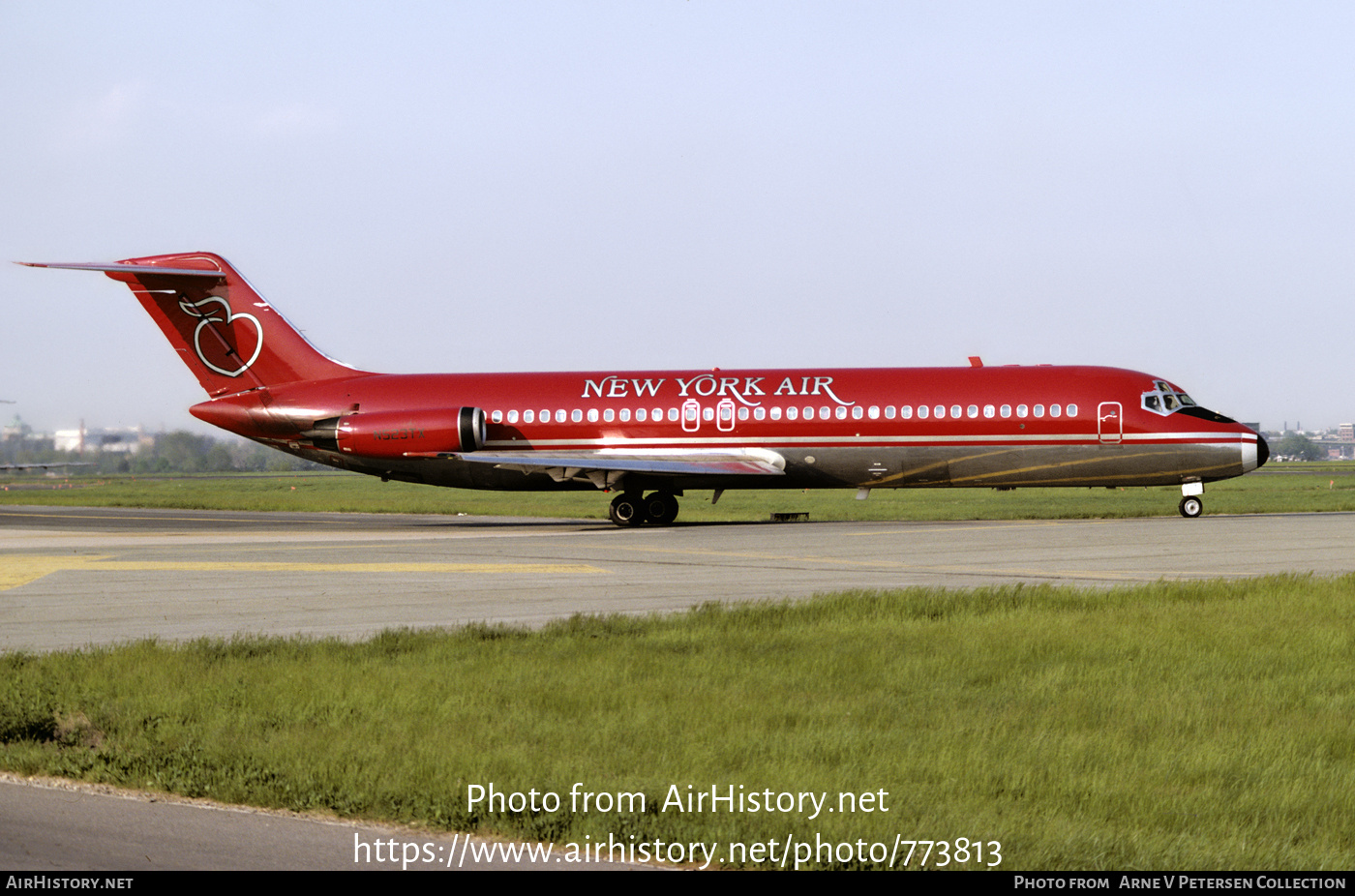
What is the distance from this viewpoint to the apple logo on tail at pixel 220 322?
119ft

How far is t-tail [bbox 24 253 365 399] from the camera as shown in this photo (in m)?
36.1

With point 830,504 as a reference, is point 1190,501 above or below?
above

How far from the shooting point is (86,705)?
9789 millimetres

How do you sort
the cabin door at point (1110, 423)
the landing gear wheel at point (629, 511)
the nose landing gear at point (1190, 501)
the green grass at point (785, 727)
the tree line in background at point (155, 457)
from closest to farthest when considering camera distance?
the green grass at point (785, 727), the cabin door at point (1110, 423), the nose landing gear at point (1190, 501), the landing gear wheel at point (629, 511), the tree line in background at point (155, 457)

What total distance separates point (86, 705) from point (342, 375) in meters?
27.7

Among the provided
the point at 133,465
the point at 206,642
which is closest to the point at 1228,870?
the point at 206,642

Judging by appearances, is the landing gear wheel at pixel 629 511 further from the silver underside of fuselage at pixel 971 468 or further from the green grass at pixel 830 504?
the green grass at pixel 830 504

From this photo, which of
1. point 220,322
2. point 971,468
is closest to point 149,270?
point 220,322

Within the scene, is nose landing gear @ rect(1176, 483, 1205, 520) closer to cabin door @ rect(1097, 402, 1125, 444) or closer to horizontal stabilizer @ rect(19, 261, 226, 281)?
cabin door @ rect(1097, 402, 1125, 444)

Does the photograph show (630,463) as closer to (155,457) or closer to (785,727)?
(785,727)

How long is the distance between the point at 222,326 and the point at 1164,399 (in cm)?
2537

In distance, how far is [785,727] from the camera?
904 centimetres

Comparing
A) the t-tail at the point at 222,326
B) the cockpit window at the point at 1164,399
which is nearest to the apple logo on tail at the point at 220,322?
the t-tail at the point at 222,326
